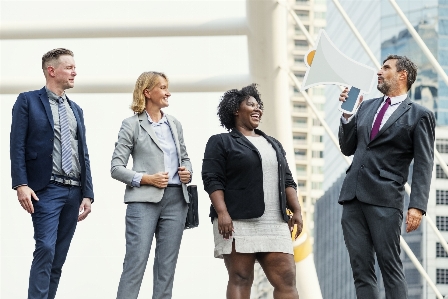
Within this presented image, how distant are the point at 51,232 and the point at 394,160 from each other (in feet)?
4.47

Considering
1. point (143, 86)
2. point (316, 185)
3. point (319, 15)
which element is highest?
point (319, 15)

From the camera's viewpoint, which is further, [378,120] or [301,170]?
[301,170]

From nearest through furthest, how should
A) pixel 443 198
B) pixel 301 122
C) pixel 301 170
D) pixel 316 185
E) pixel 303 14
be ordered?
pixel 303 14 < pixel 301 170 < pixel 316 185 < pixel 301 122 < pixel 443 198

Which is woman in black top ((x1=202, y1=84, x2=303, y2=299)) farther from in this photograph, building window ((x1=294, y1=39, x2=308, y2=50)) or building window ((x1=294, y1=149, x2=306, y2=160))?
building window ((x1=294, y1=39, x2=308, y2=50))

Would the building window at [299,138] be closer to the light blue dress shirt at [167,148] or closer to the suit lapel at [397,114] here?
the light blue dress shirt at [167,148]

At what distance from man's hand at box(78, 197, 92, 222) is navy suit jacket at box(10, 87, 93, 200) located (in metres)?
0.02

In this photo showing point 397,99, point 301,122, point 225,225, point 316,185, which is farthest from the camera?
point 301,122

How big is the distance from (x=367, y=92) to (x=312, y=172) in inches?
141

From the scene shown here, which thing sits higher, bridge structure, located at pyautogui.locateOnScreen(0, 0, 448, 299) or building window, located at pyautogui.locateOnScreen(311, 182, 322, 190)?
bridge structure, located at pyautogui.locateOnScreen(0, 0, 448, 299)

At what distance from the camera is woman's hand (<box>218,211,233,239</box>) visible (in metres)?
3.82

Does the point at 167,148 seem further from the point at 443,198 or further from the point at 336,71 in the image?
the point at 443,198

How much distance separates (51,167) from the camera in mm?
3949

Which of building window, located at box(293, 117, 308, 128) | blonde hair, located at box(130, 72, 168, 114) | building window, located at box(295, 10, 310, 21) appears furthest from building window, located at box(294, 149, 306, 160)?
blonde hair, located at box(130, 72, 168, 114)

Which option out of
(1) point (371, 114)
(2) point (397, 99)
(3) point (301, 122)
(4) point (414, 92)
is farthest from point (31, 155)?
(4) point (414, 92)
